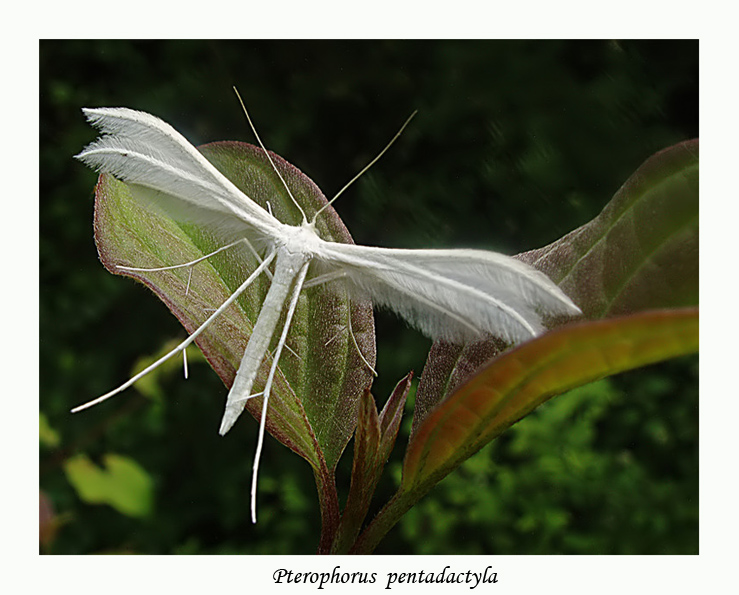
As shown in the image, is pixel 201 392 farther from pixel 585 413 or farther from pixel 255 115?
pixel 585 413

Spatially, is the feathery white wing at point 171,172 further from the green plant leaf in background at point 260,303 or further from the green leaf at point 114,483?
the green leaf at point 114,483

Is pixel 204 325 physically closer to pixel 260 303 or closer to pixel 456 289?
pixel 260 303

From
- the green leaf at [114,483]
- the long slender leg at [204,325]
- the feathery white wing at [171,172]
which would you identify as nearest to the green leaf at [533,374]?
the long slender leg at [204,325]

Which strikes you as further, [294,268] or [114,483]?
[114,483]

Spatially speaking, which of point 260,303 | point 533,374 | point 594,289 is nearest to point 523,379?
point 533,374

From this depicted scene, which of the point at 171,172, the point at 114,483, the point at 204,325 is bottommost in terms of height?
the point at 114,483

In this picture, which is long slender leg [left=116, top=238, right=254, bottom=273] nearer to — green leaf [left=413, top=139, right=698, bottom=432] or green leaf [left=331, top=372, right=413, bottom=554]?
green leaf [left=331, top=372, right=413, bottom=554]

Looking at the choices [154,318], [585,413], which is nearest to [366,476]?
[585,413]
